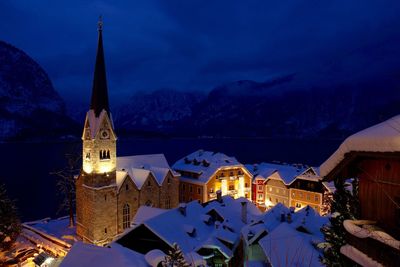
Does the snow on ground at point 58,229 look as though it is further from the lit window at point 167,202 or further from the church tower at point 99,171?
the lit window at point 167,202

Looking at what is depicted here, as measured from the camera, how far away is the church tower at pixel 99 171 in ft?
115

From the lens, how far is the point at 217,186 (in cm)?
4831

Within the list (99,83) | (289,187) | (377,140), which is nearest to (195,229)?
(377,140)

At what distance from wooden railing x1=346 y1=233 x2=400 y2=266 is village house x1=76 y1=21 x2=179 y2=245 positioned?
32.8 m

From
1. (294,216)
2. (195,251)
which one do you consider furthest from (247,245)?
(294,216)

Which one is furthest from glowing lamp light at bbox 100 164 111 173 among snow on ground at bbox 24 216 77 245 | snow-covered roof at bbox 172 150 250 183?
snow-covered roof at bbox 172 150 250 183

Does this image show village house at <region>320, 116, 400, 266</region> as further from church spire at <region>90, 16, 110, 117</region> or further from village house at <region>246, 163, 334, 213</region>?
village house at <region>246, 163, 334, 213</region>

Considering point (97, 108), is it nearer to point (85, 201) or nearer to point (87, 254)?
point (85, 201)

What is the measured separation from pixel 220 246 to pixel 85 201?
20871 mm

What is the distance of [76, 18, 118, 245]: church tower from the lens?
34975mm

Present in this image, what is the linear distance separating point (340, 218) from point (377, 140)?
2.98 metres

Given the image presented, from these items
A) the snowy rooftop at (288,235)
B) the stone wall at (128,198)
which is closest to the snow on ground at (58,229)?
the stone wall at (128,198)

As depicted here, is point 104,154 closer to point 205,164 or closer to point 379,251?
point 205,164

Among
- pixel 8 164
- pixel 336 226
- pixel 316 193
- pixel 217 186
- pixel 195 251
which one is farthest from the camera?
pixel 8 164
